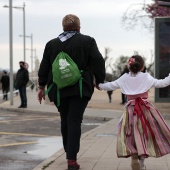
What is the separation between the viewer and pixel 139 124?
20.5 feet

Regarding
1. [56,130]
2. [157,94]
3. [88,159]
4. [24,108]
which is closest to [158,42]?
[157,94]

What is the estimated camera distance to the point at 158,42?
16531 mm

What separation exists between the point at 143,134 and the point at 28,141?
4.73m

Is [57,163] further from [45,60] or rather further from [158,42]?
[158,42]

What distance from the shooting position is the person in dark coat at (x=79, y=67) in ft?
21.2

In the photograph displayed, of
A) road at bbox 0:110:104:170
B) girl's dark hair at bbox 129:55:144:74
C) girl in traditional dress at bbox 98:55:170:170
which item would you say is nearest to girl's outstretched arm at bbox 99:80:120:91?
girl in traditional dress at bbox 98:55:170:170

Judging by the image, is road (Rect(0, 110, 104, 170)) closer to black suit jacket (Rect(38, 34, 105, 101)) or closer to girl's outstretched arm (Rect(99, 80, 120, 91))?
black suit jacket (Rect(38, 34, 105, 101))

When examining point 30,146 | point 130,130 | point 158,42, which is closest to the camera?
point 130,130

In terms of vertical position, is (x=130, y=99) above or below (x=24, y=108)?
above

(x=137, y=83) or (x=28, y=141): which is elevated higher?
(x=137, y=83)

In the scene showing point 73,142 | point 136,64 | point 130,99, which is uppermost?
point 136,64

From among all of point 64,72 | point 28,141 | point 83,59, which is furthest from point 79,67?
point 28,141

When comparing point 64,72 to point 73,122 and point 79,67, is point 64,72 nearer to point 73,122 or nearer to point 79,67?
point 79,67

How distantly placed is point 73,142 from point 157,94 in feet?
34.6
